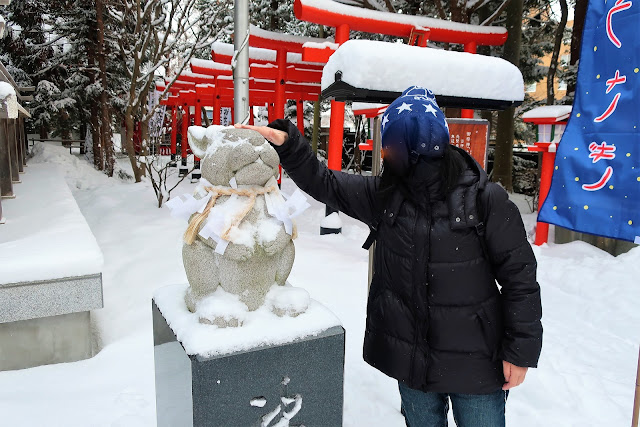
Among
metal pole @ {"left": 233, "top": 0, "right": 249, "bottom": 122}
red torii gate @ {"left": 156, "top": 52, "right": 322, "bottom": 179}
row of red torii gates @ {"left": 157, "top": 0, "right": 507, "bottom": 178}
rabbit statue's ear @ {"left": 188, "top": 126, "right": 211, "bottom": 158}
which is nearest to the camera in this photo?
rabbit statue's ear @ {"left": 188, "top": 126, "right": 211, "bottom": 158}

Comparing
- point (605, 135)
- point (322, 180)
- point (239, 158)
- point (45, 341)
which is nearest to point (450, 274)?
point (322, 180)

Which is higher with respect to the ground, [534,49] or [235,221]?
[534,49]

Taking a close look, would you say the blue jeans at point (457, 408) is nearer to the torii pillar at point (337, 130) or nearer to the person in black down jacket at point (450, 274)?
the person in black down jacket at point (450, 274)

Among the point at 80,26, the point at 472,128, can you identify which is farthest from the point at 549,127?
the point at 80,26

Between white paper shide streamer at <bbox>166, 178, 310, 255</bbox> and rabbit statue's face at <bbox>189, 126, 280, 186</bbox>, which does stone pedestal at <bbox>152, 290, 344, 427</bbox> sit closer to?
white paper shide streamer at <bbox>166, 178, 310, 255</bbox>

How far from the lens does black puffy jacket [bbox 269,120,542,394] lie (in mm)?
1830

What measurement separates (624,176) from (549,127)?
4862 millimetres

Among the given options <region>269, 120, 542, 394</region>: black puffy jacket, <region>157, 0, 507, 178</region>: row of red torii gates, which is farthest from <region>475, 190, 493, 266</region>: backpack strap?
<region>157, 0, 507, 178</region>: row of red torii gates

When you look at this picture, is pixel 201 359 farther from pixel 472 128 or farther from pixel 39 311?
pixel 472 128

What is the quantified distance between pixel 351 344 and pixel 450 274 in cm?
229

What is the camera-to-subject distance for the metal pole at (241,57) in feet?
11.6

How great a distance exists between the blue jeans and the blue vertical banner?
1537 millimetres

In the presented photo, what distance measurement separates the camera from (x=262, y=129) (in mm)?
2121

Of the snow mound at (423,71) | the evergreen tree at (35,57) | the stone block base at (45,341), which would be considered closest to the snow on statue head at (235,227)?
the snow mound at (423,71)
